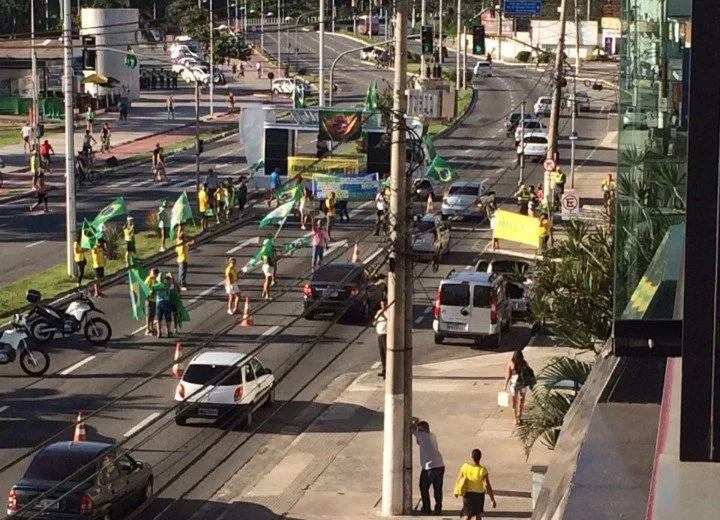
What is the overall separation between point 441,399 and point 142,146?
152ft

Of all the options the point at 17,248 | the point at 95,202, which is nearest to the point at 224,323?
the point at 17,248

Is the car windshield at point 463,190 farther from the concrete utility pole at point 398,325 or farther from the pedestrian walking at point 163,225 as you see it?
the concrete utility pole at point 398,325

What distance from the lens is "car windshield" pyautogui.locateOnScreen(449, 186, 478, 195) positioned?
2056 inches

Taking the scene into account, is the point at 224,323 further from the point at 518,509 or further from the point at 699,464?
the point at 699,464

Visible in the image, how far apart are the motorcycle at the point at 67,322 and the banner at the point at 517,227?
43.5ft

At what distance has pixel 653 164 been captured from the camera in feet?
39.6

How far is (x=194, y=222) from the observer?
48.3 meters

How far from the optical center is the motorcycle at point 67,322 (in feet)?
103

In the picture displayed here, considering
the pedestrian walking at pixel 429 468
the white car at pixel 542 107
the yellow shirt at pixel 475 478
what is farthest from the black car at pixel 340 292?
the white car at pixel 542 107

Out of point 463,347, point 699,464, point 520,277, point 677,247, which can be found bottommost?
point 463,347

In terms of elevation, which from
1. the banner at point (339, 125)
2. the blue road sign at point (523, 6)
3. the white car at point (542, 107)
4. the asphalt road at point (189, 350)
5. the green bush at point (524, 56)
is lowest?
the asphalt road at point (189, 350)

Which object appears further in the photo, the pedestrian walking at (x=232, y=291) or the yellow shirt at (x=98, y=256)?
the yellow shirt at (x=98, y=256)

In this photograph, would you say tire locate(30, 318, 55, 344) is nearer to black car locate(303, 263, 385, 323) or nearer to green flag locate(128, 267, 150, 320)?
green flag locate(128, 267, 150, 320)

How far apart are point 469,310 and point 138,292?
692 centimetres
